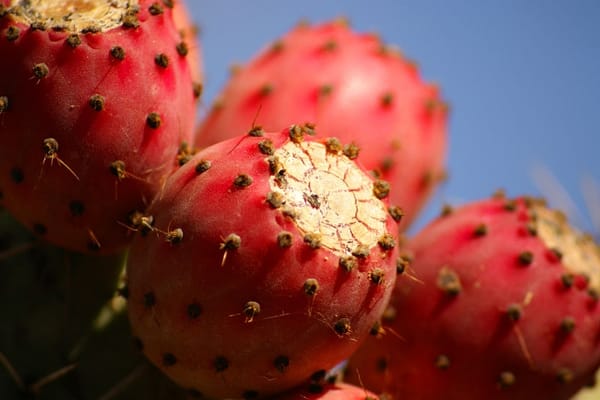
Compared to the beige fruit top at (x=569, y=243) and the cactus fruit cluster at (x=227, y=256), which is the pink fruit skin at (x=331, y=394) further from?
the beige fruit top at (x=569, y=243)

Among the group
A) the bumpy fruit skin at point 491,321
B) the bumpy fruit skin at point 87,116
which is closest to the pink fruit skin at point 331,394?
the bumpy fruit skin at point 491,321

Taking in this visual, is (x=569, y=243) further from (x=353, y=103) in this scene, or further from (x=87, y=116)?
(x=87, y=116)

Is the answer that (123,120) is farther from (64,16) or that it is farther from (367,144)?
(367,144)

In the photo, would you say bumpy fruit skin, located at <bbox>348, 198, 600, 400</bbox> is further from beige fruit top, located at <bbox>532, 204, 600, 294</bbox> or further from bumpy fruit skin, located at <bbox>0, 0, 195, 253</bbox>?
bumpy fruit skin, located at <bbox>0, 0, 195, 253</bbox>

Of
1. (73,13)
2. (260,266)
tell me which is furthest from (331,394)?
(73,13)

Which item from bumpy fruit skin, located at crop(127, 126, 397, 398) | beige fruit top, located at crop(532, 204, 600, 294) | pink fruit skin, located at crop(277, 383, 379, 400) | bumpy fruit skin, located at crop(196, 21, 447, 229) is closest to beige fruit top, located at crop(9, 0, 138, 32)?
bumpy fruit skin, located at crop(127, 126, 397, 398)

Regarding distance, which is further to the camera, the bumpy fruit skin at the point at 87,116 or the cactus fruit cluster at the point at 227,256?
the bumpy fruit skin at the point at 87,116
